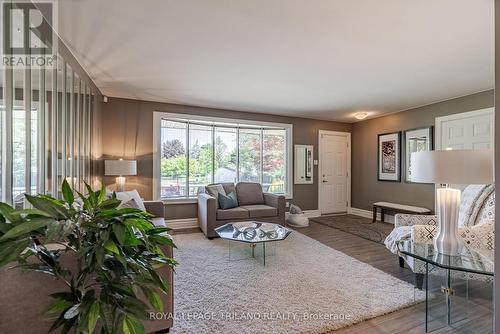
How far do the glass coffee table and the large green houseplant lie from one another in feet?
5.88

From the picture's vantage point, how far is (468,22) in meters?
2.05

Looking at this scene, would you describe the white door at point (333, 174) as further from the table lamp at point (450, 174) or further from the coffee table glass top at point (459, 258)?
the table lamp at point (450, 174)

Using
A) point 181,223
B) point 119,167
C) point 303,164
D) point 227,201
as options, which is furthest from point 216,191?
point 303,164

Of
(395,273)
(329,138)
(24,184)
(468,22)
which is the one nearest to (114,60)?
(24,184)

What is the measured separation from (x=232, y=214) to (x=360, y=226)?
8.40 feet

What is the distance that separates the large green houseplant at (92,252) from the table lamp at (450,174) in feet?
6.14

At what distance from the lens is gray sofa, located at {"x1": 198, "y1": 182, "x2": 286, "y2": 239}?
3.96m

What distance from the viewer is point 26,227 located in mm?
911

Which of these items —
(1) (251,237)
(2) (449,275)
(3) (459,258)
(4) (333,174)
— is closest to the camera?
(3) (459,258)

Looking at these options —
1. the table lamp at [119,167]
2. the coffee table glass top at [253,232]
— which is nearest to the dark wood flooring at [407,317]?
the coffee table glass top at [253,232]

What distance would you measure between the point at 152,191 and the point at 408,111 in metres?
5.15

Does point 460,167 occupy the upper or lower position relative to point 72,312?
upper

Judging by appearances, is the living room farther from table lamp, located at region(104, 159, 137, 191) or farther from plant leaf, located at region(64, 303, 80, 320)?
table lamp, located at region(104, 159, 137, 191)

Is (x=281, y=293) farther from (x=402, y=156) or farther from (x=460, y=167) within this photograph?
(x=402, y=156)
